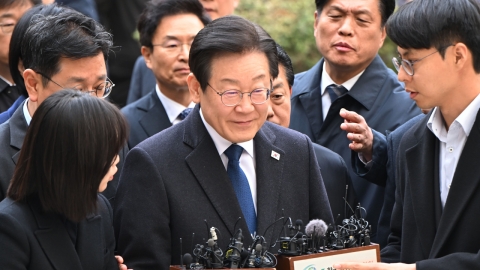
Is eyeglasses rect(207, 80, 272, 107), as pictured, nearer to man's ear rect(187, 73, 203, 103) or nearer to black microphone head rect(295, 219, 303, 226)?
man's ear rect(187, 73, 203, 103)

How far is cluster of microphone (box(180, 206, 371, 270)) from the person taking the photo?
3.72 m

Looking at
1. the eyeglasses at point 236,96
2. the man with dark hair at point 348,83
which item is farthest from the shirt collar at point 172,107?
the eyeglasses at point 236,96

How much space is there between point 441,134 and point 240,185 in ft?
3.64

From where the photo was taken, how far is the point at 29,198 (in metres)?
3.79

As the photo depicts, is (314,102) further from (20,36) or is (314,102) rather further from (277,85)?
(20,36)

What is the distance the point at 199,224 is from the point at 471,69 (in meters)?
1.64

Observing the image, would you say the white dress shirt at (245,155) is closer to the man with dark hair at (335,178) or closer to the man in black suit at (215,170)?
the man in black suit at (215,170)

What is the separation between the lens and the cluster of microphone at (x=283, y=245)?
372cm

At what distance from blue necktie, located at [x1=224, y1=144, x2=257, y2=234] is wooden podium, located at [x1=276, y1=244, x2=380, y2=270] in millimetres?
420

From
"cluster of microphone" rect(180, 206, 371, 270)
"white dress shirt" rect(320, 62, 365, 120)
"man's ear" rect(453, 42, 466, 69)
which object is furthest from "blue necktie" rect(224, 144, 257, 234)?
"white dress shirt" rect(320, 62, 365, 120)

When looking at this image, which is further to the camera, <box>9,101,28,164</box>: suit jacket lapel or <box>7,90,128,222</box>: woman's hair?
<box>9,101,28,164</box>: suit jacket lapel

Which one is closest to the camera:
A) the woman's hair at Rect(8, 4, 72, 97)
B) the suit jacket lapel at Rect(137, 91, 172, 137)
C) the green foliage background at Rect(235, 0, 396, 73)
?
the woman's hair at Rect(8, 4, 72, 97)

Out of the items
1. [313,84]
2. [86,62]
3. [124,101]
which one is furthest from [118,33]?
[86,62]

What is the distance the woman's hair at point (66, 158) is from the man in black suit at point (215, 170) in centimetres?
40
